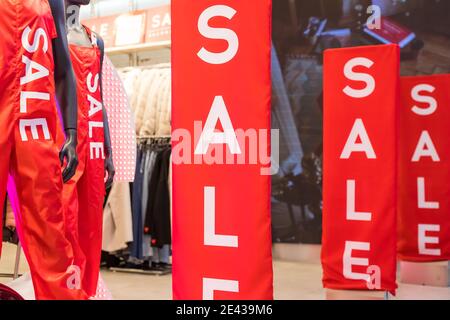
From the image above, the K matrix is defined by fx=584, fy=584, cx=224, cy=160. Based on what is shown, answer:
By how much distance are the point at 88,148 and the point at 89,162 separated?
7 cm

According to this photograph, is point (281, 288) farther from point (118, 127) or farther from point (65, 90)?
point (65, 90)

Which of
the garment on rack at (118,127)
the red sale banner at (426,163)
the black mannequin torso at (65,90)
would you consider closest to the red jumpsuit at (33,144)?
the black mannequin torso at (65,90)

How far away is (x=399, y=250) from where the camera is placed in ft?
15.4

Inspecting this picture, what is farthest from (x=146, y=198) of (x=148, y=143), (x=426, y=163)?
(x=426, y=163)

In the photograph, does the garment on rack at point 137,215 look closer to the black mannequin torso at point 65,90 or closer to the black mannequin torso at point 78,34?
the black mannequin torso at point 78,34

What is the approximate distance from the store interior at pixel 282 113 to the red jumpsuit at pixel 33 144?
2.66 m

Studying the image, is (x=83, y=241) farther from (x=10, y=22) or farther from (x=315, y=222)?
(x=315, y=222)

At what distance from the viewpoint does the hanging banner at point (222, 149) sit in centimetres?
196

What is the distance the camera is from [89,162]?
101 inches

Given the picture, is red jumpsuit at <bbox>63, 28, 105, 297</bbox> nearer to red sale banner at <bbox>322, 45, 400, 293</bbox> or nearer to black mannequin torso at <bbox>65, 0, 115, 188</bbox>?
black mannequin torso at <bbox>65, 0, 115, 188</bbox>

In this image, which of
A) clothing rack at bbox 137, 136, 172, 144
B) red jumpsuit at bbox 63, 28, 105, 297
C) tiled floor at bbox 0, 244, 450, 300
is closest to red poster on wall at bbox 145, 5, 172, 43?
clothing rack at bbox 137, 136, 172, 144

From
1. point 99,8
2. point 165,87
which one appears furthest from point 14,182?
point 99,8

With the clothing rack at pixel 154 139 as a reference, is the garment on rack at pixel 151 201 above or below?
below

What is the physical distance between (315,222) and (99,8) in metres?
3.30
